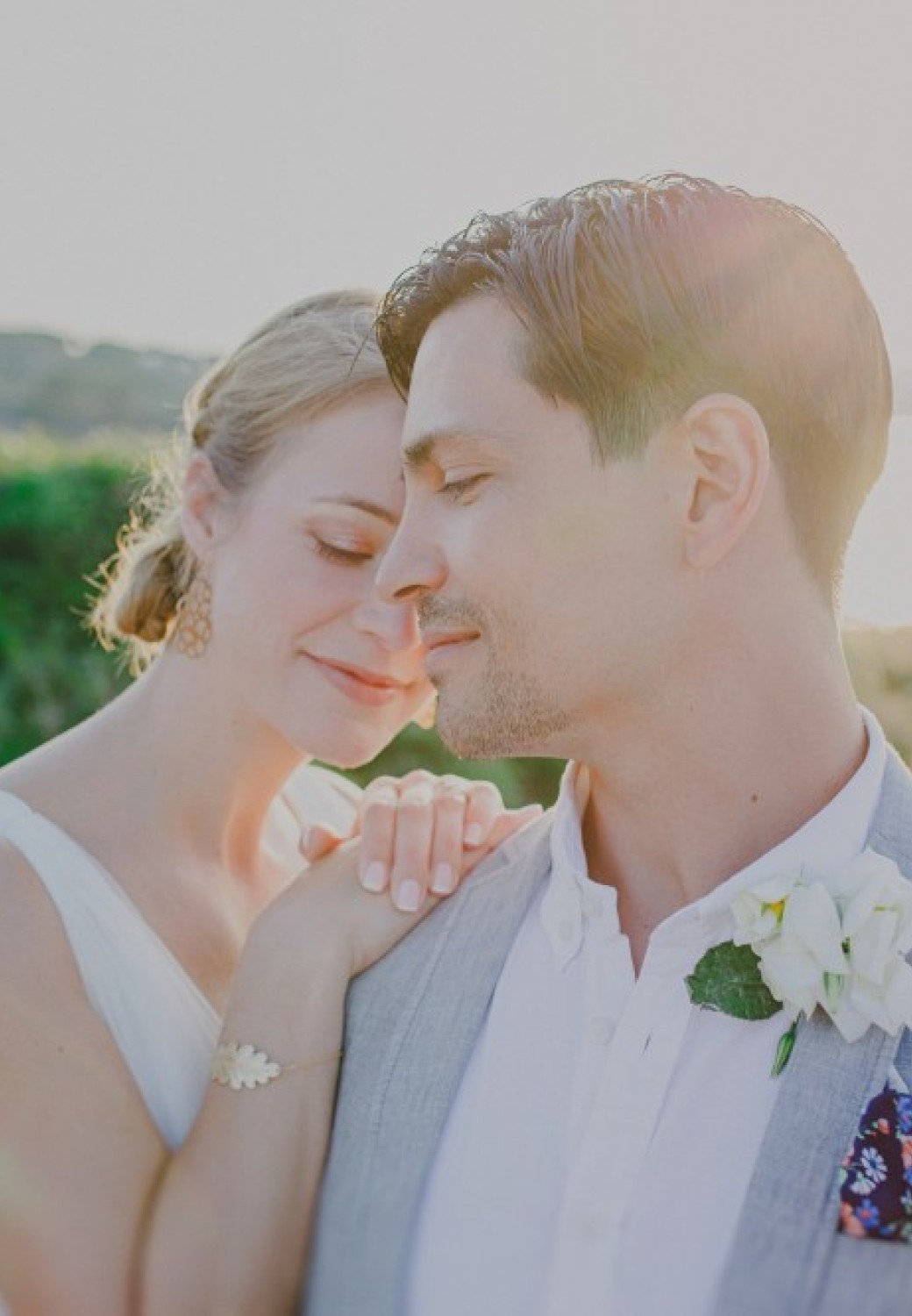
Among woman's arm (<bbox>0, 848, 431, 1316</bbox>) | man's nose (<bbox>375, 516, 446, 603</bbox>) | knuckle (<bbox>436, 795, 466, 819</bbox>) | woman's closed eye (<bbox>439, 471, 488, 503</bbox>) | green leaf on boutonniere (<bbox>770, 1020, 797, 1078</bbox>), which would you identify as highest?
woman's closed eye (<bbox>439, 471, 488, 503</bbox>)

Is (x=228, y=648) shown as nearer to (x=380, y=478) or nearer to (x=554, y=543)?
(x=380, y=478)

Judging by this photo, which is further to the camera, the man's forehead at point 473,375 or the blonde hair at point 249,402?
the blonde hair at point 249,402

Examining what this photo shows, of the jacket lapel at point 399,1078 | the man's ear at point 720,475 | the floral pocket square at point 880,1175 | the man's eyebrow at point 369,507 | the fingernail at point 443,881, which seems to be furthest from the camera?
the man's eyebrow at point 369,507

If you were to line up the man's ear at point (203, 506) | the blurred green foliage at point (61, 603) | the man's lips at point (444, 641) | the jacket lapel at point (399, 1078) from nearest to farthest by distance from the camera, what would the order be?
the jacket lapel at point (399, 1078) → the man's lips at point (444, 641) → the man's ear at point (203, 506) → the blurred green foliage at point (61, 603)

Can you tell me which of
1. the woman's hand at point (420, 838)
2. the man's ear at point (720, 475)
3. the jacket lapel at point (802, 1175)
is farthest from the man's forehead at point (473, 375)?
the jacket lapel at point (802, 1175)

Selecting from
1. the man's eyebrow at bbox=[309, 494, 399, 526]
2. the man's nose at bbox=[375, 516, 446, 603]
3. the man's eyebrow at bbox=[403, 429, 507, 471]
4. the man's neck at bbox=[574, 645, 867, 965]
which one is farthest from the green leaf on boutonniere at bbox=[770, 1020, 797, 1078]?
the man's eyebrow at bbox=[309, 494, 399, 526]

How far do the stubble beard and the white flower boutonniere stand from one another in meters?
0.48

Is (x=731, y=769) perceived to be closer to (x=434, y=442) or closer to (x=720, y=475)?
(x=720, y=475)

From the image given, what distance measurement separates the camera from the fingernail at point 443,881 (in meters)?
2.96

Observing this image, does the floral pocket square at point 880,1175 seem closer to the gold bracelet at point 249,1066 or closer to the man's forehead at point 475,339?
the gold bracelet at point 249,1066

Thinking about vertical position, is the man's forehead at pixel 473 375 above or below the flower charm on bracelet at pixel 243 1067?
above

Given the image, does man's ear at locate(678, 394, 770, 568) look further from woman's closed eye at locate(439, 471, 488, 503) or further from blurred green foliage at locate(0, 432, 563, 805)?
blurred green foliage at locate(0, 432, 563, 805)

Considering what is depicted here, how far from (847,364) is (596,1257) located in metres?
1.60

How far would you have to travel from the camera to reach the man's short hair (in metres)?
2.78
